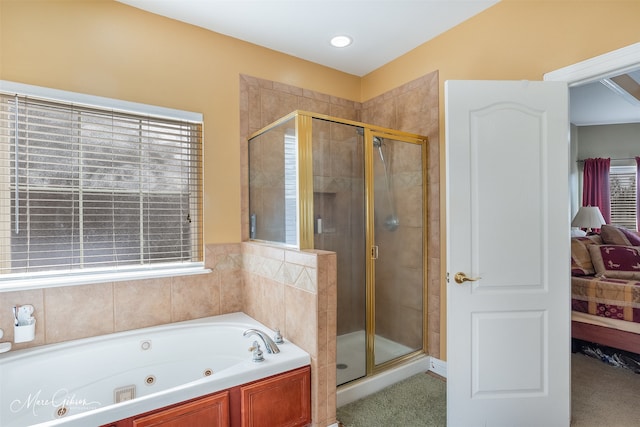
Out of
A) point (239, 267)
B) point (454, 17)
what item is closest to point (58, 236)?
point (239, 267)

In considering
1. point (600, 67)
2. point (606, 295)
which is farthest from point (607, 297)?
point (600, 67)

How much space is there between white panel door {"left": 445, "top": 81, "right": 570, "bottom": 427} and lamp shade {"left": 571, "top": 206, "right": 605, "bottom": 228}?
3.33m

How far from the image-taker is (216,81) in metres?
2.51

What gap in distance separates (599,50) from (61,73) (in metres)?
3.13

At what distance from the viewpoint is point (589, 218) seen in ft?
14.3

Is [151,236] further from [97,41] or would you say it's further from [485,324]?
[485,324]

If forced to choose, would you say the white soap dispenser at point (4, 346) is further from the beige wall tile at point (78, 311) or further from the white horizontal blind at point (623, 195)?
the white horizontal blind at point (623, 195)

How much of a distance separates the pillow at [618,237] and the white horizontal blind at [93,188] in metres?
4.39

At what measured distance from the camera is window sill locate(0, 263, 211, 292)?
1844 millimetres

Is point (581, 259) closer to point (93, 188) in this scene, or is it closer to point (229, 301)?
point (229, 301)

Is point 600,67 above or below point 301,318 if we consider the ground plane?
above

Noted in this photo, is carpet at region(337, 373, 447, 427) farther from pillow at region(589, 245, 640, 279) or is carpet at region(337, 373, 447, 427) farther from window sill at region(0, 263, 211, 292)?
pillow at region(589, 245, 640, 279)

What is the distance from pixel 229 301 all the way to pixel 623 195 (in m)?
5.83

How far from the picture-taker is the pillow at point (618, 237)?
3.58 meters
